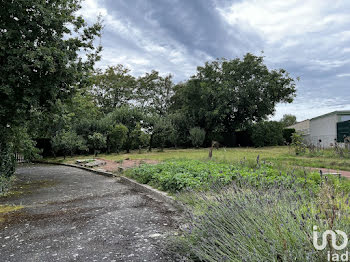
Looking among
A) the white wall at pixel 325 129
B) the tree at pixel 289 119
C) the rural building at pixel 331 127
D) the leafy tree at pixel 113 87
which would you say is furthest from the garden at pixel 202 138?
the tree at pixel 289 119

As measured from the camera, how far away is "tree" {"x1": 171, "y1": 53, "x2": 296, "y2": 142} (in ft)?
68.5

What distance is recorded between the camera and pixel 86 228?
10.7ft

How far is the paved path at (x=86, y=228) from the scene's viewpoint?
248 cm

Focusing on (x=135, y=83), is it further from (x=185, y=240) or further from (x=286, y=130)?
(x=185, y=240)

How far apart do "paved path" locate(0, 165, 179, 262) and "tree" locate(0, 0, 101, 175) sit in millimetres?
2407

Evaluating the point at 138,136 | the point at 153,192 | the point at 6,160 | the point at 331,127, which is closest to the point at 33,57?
the point at 6,160

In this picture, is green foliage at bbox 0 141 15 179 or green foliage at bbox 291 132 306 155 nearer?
green foliage at bbox 0 141 15 179

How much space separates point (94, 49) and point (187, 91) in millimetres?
15890

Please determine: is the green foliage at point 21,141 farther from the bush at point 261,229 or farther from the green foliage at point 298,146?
the green foliage at point 298,146

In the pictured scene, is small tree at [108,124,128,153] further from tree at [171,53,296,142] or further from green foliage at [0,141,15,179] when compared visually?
green foliage at [0,141,15,179]

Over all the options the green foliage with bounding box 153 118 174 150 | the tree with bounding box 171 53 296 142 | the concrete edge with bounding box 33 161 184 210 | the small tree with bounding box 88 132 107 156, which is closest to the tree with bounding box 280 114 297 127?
the tree with bounding box 171 53 296 142

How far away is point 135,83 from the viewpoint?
29.8m

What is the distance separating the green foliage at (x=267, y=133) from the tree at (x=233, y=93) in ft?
3.27

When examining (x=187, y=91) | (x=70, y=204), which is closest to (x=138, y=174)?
(x=70, y=204)
